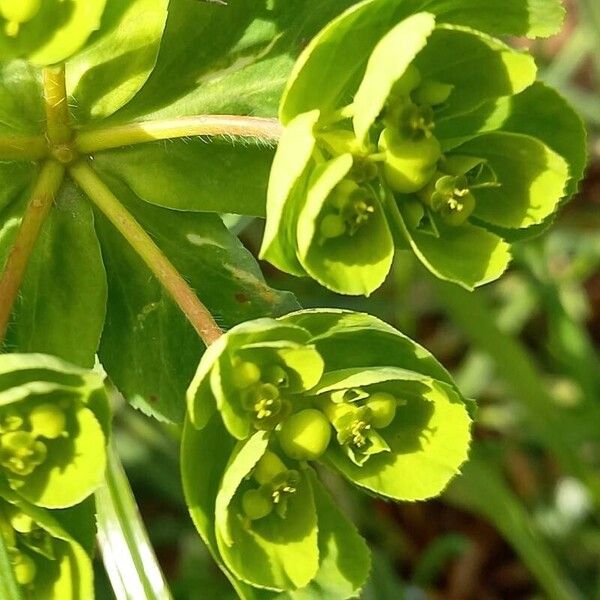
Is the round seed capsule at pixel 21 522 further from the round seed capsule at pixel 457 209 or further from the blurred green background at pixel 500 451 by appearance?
the blurred green background at pixel 500 451

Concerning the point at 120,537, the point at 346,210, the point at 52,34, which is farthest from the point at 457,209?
the point at 120,537

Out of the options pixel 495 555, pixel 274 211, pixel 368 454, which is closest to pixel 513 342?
pixel 495 555

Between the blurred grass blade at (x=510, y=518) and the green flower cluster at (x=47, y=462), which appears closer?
the green flower cluster at (x=47, y=462)

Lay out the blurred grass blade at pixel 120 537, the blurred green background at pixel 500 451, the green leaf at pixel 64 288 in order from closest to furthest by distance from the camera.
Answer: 1. the green leaf at pixel 64 288
2. the blurred grass blade at pixel 120 537
3. the blurred green background at pixel 500 451

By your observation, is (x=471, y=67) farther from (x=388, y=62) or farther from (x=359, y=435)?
(x=359, y=435)

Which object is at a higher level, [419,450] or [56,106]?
[56,106]

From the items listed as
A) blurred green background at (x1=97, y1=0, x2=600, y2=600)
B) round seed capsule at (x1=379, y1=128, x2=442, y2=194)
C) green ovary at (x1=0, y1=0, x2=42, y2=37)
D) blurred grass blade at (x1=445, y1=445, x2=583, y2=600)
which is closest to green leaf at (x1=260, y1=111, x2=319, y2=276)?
Result: round seed capsule at (x1=379, y1=128, x2=442, y2=194)

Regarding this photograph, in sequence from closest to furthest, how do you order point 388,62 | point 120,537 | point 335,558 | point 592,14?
point 388,62
point 335,558
point 120,537
point 592,14

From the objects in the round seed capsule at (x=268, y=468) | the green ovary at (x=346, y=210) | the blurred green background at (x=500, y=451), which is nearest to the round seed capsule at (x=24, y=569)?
the round seed capsule at (x=268, y=468)
